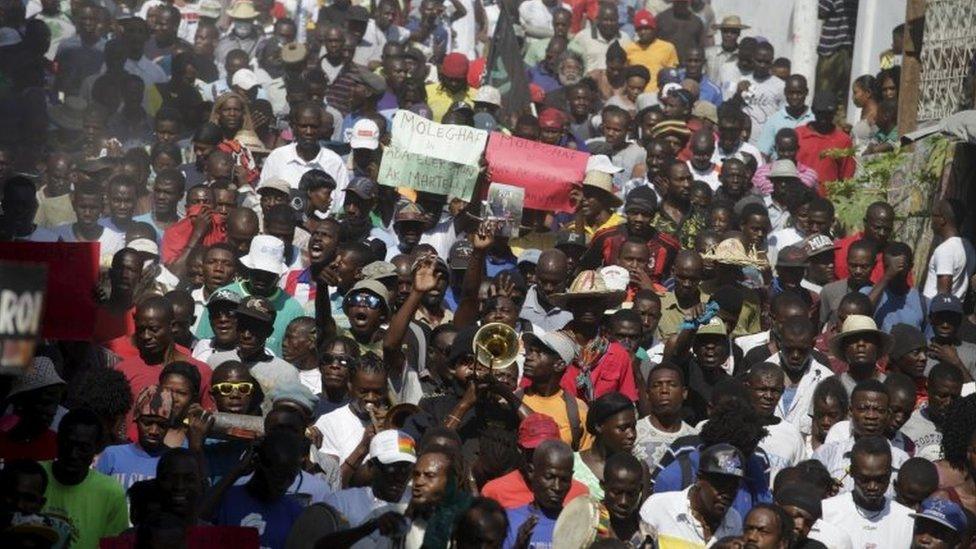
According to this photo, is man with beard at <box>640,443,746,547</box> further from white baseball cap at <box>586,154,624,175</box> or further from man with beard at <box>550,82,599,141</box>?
man with beard at <box>550,82,599,141</box>

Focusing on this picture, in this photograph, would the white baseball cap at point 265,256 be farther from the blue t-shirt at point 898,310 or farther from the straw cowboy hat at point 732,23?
the straw cowboy hat at point 732,23

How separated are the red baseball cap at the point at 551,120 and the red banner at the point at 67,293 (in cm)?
786

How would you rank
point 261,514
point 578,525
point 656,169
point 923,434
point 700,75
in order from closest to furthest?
point 578,525 → point 261,514 → point 923,434 → point 656,169 → point 700,75

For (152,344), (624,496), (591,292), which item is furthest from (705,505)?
(152,344)

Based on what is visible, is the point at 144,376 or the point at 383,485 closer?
the point at 383,485

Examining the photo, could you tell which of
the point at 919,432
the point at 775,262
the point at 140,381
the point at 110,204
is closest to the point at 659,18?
the point at 775,262

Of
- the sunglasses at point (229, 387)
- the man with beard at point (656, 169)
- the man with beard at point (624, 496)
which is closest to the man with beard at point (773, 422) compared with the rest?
the man with beard at point (624, 496)

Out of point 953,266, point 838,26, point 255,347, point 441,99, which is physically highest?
point 838,26

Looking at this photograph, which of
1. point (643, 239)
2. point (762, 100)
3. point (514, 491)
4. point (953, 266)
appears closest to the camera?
point (514, 491)

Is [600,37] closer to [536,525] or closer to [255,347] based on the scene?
[255,347]

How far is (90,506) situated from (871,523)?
12.6 ft

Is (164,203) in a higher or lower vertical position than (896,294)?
lower

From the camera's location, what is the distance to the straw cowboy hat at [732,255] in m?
15.0

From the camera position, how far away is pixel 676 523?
10789 millimetres
